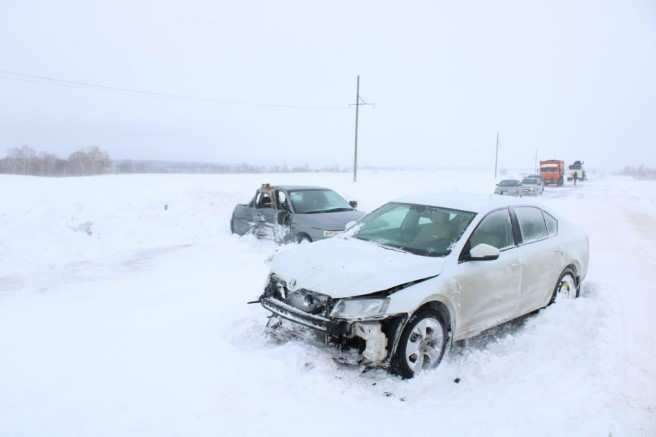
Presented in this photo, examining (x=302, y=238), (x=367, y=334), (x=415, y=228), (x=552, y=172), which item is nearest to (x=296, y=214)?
(x=302, y=238)

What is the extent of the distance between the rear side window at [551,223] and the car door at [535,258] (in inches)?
1.4

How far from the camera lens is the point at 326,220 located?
9.41 meters

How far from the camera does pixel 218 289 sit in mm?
6734

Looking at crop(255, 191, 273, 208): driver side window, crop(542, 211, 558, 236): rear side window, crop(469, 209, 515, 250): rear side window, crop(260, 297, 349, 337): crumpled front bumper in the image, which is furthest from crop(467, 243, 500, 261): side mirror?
crop(255, 191, 273, 208): driver side window

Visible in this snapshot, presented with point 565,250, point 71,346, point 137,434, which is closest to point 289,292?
point 137,434

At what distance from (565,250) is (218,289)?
4.82m

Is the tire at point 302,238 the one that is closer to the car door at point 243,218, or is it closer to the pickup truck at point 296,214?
the pickup truck at point 296,214

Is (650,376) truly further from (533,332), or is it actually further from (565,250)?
(565,250)

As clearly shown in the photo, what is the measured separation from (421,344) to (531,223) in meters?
2.45

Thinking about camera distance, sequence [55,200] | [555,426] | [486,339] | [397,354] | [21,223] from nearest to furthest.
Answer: [555,426], [397,354], [486,339], [21,223], [55,200]

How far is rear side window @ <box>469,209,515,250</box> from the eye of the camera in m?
4.74

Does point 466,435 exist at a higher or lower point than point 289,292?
lower

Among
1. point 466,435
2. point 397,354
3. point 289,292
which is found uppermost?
point 289,292

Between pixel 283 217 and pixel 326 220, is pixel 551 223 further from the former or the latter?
pixel 283 217
